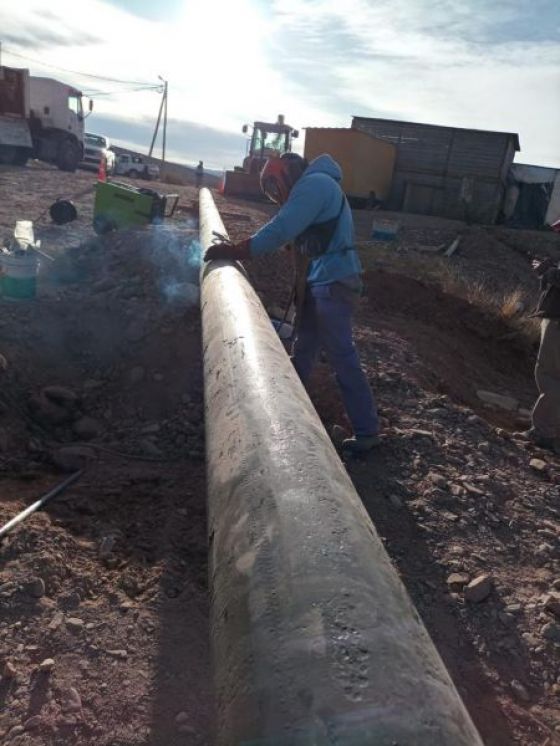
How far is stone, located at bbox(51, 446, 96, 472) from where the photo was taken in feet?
12.8

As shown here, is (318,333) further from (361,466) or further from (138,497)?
(138,497)

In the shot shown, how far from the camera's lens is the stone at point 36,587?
2.52 m

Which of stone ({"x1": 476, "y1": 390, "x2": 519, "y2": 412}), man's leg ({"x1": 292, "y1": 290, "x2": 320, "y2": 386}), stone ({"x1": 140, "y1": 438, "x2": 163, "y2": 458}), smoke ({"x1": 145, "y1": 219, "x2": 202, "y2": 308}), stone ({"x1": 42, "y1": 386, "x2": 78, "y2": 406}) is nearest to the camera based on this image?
stone ({"x1": 140, "y1": 438, "x2": 163, "y2": 458})

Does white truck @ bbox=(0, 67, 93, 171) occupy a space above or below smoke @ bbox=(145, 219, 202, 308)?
above

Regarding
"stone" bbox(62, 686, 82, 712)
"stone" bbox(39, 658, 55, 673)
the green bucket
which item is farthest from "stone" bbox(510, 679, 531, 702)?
the green bucket

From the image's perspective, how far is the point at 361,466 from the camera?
3.88m

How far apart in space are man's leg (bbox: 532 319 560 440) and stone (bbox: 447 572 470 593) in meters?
2.28

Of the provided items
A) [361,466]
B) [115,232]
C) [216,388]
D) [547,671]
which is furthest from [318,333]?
[115,232]

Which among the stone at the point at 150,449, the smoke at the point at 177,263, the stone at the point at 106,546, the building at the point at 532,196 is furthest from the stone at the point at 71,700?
the building at the point at 532,196

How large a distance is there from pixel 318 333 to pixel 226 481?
253 cm

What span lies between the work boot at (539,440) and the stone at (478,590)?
215 cm

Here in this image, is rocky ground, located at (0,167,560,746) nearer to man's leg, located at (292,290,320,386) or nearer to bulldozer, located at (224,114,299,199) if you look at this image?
man's leg, located at (292,290,320,386)

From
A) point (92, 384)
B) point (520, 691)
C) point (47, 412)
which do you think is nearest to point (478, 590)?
point (520, 691)

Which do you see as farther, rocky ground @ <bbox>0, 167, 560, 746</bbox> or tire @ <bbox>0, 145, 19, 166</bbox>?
tire @ <bbox>0, 145, 19, 166</bbox>
